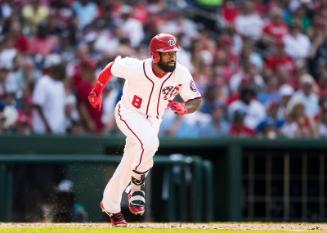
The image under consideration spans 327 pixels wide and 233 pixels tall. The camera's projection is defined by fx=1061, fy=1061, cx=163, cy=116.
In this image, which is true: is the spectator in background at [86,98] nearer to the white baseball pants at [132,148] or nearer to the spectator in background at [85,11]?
the spectator in background at [85,11]

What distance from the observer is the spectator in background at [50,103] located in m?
14.0

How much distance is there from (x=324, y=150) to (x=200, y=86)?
6.52 feet

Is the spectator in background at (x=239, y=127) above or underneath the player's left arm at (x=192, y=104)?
underneath

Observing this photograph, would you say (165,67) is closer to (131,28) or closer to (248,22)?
(131,28)

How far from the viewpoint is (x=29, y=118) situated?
45.8ft

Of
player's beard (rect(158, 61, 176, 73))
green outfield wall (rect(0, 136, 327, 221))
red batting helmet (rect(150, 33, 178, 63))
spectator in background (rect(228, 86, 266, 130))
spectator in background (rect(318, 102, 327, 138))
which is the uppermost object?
red batting helmet (rect(150, 33, 178, 63))

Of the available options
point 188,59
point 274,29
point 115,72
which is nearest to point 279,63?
point 274,29

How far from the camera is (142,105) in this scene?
9.48m

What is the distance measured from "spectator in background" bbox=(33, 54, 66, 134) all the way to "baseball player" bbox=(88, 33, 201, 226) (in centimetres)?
440

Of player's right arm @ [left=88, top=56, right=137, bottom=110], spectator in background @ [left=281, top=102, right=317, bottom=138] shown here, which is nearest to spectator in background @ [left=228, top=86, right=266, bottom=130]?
spectator in background @ [left=281, top=102, right=317, bottom=138]

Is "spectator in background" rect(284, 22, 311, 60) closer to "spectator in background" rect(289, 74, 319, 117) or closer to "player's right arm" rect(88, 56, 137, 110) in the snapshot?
"spectator in background" rect(289, 74, 319, 117)

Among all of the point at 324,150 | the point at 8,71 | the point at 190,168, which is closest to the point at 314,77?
the point at 324,150

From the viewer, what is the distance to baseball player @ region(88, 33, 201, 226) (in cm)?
929

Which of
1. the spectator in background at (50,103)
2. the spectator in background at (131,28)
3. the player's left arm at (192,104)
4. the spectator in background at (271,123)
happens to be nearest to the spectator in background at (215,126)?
the spectator in background at (271,123)
